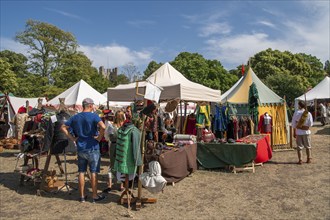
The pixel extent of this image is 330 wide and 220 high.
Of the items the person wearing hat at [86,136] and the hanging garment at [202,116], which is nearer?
the person wearing hat at [86,136]

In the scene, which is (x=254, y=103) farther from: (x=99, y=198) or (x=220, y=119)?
(x=99, y=198)

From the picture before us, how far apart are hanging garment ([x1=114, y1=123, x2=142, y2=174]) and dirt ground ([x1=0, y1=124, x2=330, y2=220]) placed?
720mm

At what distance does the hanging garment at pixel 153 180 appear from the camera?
483cm

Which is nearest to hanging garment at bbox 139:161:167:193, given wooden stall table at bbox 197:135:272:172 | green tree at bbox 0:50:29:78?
wooden stall table at bbox 197:135:272:172

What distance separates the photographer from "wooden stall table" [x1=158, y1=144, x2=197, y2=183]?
6.27 metres

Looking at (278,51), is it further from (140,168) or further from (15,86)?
(140,168)

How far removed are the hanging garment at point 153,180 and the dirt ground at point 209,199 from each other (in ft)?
1.34

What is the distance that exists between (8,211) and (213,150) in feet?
16.7

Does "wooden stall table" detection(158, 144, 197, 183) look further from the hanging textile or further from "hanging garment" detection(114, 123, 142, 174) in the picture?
the hanging textile

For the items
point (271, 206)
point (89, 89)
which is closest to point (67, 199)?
point (271, 206)

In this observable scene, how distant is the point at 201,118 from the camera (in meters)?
9.64

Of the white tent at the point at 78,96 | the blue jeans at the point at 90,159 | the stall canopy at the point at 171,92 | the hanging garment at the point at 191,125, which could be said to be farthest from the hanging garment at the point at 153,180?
the white tent at the point at 78,96

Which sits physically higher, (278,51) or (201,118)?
(278,51)

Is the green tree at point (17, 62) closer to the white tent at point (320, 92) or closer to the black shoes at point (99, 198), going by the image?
the white tent at point (320, 92)
